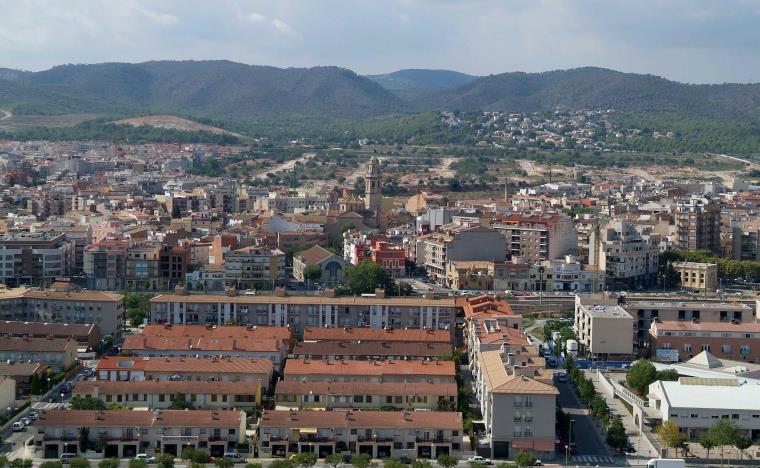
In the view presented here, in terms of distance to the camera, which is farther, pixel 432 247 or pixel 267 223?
pixel 267 223

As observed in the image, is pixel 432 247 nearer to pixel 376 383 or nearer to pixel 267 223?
pixel 267 223

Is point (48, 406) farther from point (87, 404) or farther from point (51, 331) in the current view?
point (51, 331)

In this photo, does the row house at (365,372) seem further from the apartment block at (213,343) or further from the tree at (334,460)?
the tree at (334,460)

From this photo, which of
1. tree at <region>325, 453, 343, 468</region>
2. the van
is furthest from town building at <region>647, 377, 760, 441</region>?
the van

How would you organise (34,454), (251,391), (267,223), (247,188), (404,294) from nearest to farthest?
(34,454), (251,391), (404,294), (267,223), (247,188)

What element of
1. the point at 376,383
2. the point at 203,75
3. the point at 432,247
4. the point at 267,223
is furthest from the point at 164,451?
the point at 203,75

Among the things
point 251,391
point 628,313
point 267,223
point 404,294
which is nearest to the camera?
point 251,391
